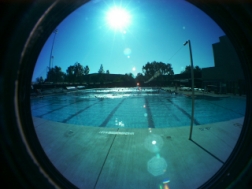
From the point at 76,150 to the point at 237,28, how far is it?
3.11 m

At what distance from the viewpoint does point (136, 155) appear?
2.72 metres

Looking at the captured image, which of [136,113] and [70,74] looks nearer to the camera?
[70,74]

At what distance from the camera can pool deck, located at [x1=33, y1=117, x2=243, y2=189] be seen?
2.05m

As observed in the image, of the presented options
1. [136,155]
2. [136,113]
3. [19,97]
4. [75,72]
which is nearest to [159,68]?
[136,113]

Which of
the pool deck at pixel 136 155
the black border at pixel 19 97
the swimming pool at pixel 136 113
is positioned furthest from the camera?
the swimming pool at pixel 136 113

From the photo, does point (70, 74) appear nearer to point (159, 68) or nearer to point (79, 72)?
point (79, 72)

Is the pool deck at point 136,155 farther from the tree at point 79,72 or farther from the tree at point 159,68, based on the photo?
the tree at point 159,68

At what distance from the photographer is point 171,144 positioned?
3.15 meters

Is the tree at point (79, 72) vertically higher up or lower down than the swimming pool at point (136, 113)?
higher up

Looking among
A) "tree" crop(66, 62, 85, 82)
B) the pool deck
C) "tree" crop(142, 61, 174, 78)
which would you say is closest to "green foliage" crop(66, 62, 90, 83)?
"tree" crop(66, 62, 85, 82)

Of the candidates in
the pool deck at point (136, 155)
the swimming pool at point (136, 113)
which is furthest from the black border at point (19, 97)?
the swimming pool at point (136, 113)

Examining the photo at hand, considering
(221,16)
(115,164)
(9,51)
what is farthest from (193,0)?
(115,164)

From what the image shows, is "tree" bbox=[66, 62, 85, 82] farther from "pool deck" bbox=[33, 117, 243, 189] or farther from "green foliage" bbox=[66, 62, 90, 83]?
"pool deck" bbox=[33, 117, 243, 189]

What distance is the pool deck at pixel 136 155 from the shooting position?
205 cm
